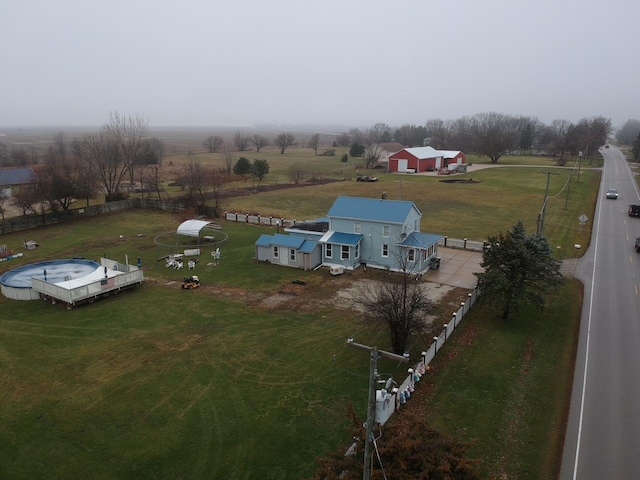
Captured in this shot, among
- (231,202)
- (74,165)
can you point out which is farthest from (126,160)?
(231,202)

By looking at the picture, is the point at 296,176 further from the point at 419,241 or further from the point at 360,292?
the point at 360,292

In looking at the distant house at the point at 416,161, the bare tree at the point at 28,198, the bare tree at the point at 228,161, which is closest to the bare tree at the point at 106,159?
the bare tree at the point at 28,198

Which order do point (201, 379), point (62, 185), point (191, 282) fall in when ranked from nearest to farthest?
point (201, 379)
point (191, 282)
point (62, 185)

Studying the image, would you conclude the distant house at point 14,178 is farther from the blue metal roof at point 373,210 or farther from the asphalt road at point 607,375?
the asphalt road at point 607,375

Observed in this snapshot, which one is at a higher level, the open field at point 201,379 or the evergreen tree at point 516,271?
the evergreen tree at point 516,271

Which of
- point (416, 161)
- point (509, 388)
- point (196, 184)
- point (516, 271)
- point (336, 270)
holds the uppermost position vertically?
point (416, 161)

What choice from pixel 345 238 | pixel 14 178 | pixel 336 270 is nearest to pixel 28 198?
pixel 14 178
